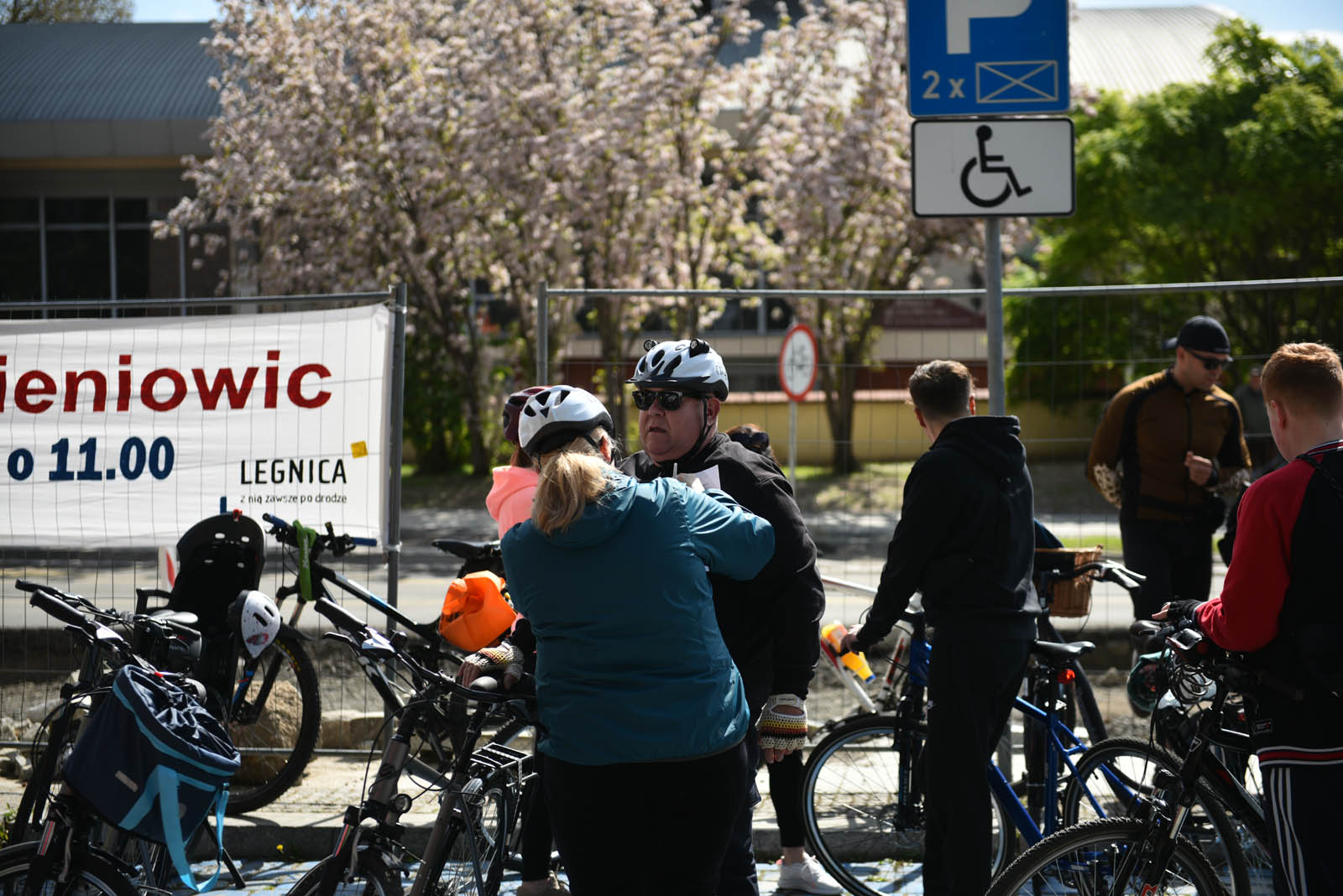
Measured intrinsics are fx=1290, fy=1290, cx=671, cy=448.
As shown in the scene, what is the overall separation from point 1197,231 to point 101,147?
20.8 meters

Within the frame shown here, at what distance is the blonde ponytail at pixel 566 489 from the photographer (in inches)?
111

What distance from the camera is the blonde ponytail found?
2814 millimetres

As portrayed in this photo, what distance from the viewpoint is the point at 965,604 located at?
4.07m

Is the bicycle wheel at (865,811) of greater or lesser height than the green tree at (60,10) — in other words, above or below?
below

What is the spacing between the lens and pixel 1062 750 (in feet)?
14.7

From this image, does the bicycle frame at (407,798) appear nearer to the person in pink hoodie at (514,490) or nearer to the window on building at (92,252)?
the person in pink hoodie at (514,490)

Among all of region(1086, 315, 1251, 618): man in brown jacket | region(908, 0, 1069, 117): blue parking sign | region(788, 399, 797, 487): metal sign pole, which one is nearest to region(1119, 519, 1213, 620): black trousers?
region(1086, 315, 1251, 618): man in brown jacket

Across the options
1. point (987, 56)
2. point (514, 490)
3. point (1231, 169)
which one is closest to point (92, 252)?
point (1231, 169)

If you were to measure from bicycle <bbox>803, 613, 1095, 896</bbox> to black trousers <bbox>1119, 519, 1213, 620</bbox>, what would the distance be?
153 cm

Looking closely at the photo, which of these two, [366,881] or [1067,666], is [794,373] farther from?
[366,881]

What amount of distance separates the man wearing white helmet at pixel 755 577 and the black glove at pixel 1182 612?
3.33 feet

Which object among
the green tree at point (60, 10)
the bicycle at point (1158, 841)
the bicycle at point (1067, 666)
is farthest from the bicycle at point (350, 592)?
the green tree at point (60, 10)

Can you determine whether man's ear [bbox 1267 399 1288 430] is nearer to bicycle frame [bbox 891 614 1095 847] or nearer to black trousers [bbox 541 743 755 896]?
bicycle frame [bbox 891 614 1095 847]

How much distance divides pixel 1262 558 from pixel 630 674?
5.08 feet
